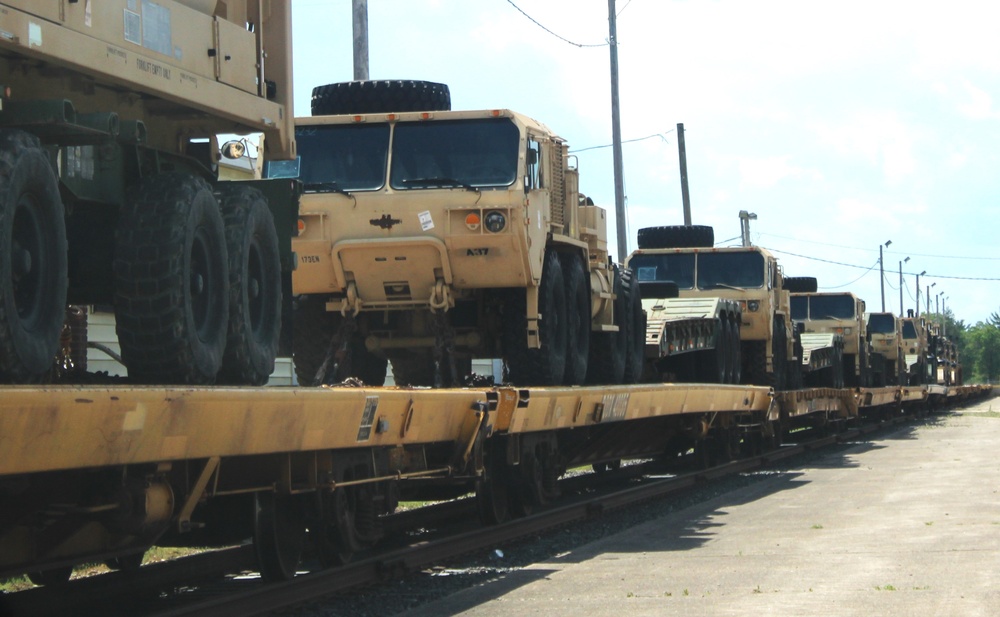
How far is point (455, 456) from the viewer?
944 centimetres

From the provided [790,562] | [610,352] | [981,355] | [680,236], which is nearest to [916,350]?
[680,236]

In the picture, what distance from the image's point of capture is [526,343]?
12.0 m

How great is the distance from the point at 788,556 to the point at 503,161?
152 inches

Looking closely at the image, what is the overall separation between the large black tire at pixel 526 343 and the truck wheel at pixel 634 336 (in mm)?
3023

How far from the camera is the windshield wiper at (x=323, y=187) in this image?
1177 centimetres

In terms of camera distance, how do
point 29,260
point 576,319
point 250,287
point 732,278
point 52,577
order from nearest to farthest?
point 29,260 < point 52,577 < point 250,287 < point 576,319 < point 732,278

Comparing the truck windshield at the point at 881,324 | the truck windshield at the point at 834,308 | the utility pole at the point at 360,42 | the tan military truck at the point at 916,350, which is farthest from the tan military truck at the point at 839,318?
the utility pole at the point at 360,42

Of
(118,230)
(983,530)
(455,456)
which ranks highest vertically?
(118,230)

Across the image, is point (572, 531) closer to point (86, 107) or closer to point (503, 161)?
point (503, 161)

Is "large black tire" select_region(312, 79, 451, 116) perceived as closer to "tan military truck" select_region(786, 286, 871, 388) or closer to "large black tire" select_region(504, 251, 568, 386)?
"large black tire" select_region(504, 251, 568, 386)

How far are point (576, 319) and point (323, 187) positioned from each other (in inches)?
107

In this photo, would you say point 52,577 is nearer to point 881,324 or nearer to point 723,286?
point 723,286

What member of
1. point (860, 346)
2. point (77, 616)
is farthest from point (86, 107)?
point (860, 346)

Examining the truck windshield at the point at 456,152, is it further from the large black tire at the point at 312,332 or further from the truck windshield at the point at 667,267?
the truck windshield at the point at 667,267
